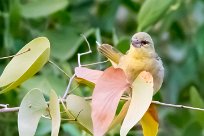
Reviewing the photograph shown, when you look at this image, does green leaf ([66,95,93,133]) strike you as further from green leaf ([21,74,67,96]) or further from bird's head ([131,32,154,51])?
green leaf ([21,74,67,96])

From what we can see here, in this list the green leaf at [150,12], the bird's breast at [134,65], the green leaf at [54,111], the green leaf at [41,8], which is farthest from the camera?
the green leaf at [41,8]

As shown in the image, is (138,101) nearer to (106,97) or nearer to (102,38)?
(106,97)

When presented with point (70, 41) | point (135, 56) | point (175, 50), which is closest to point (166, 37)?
point (175, 50)

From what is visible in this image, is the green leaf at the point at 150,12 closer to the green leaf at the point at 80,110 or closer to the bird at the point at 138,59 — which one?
the bird at the point at 138,59

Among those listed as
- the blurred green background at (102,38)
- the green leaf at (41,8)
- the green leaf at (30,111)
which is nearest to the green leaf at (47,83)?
the blurred green background at (102,38)

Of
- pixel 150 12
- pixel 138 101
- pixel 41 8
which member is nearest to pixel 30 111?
pixel 138 101

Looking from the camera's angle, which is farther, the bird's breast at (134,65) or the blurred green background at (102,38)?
the blurred green background at (102,38)

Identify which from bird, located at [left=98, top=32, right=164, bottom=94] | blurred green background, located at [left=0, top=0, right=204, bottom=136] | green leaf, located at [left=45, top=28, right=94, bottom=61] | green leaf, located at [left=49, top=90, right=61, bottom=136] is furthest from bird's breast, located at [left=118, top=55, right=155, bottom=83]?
green leaf, located at [left=45, top=28, right=94, bottom=61]
